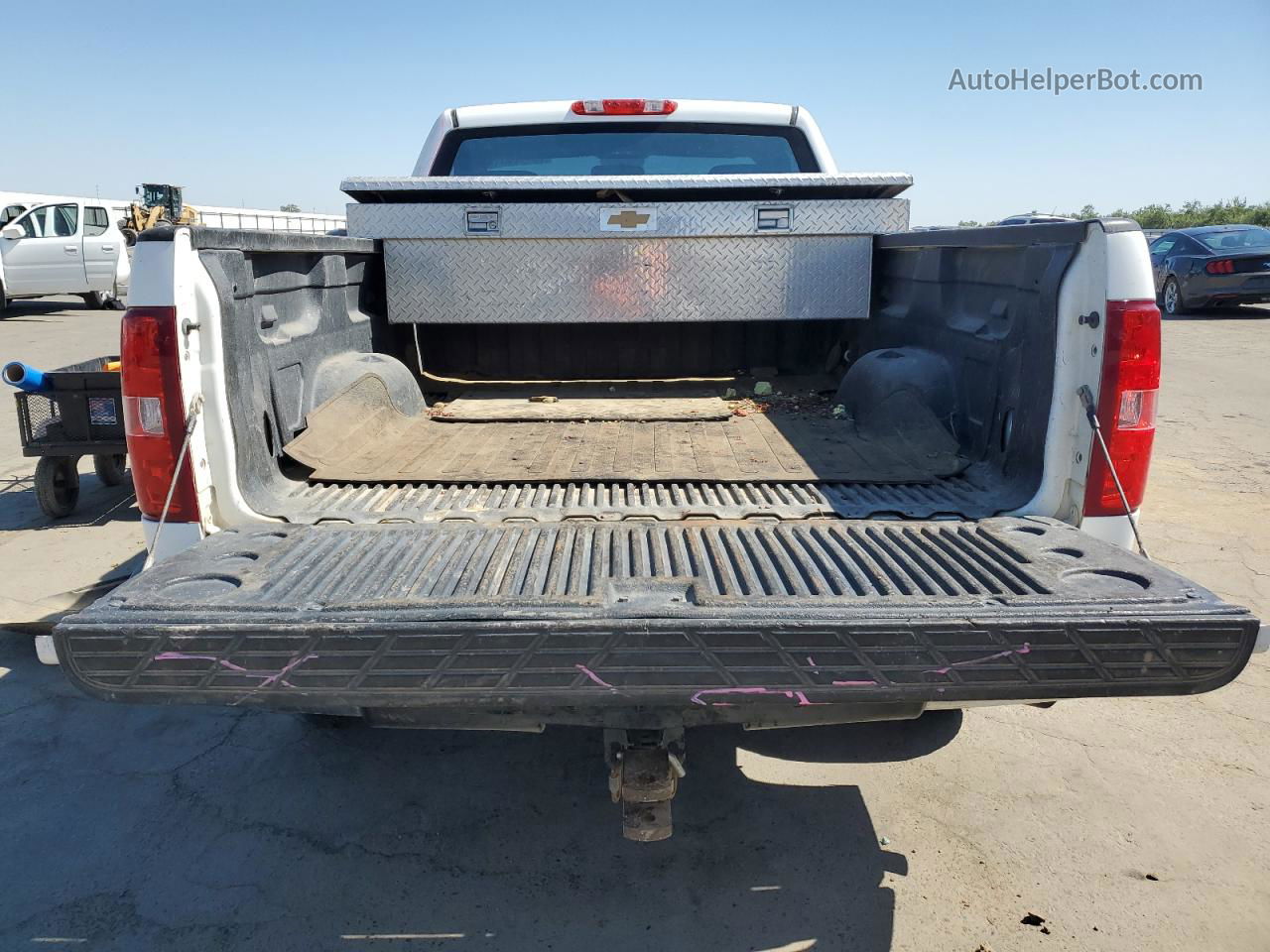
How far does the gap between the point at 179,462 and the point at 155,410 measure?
15cm

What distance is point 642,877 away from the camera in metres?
2.62

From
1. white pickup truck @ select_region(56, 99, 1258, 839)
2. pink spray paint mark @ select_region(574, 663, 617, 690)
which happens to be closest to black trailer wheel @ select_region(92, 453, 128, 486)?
white pickup truck @ select_region(56, 99, 1258, 839)

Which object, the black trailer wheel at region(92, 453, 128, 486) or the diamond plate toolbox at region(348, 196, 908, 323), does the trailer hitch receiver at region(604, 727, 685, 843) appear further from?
the black trailer wheel at region(92, 453, 128, 486)

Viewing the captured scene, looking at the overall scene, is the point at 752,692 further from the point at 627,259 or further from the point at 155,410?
the point at 627,259

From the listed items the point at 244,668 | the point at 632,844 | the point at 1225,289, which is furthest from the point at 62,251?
the point at 1225,289

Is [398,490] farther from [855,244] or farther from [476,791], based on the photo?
[855,244]

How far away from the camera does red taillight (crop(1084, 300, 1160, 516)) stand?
2.38 metres

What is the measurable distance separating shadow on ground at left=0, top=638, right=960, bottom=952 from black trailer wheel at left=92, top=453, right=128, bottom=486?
3.25 m

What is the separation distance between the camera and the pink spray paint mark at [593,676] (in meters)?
1.80

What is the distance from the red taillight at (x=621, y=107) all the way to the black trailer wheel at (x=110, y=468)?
13.1 feet

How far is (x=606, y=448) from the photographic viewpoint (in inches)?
137

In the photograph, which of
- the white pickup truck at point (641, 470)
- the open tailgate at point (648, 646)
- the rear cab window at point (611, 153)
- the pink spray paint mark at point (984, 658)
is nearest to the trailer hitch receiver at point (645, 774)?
the white pickup truck at point (641, 470)

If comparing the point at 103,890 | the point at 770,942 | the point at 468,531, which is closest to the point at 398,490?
the point at 468,531

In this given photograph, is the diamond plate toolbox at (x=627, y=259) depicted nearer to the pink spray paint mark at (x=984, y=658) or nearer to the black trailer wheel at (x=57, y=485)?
the pink spray paint mark at (x=984, y=658)
